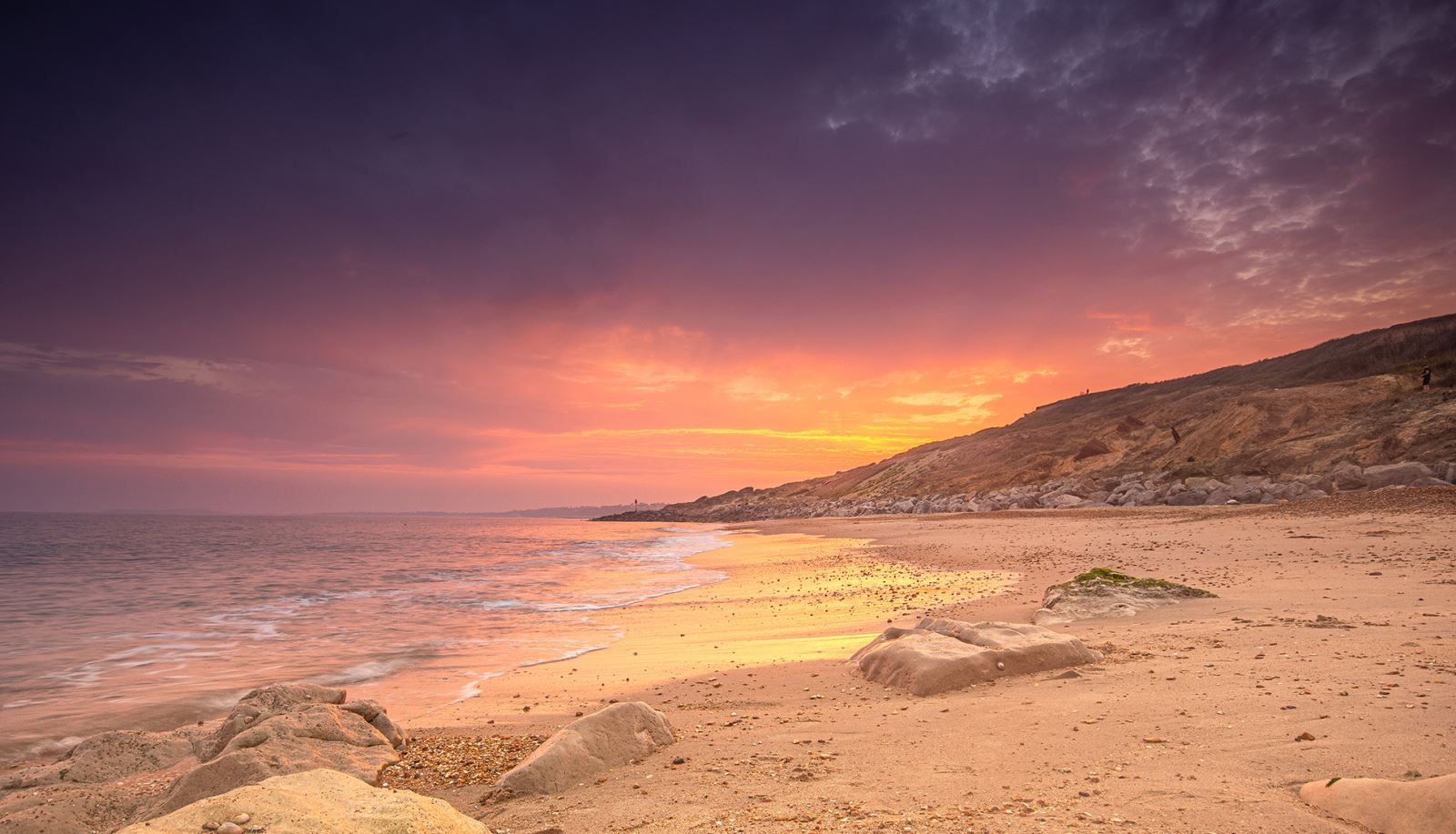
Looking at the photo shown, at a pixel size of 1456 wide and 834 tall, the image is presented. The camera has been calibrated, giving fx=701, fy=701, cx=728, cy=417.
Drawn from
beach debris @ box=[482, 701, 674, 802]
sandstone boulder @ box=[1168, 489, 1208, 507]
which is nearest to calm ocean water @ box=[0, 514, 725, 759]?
beach debris @ box=[482, 701, 674, 802]

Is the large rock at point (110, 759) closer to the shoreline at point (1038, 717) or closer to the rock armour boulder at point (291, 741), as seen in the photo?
the rock armour boulder at point (291, 741)

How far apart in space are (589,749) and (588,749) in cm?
1

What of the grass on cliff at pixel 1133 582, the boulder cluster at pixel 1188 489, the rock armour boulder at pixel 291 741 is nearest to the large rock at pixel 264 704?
the rock armour boulder at pixel 291 741

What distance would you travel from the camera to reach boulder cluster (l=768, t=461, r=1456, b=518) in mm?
24359

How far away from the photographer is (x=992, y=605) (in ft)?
41.1

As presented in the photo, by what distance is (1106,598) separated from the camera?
1023 centimetres

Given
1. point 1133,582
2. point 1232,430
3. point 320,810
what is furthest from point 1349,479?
point 320,810

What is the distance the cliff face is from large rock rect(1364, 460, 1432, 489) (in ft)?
7.77

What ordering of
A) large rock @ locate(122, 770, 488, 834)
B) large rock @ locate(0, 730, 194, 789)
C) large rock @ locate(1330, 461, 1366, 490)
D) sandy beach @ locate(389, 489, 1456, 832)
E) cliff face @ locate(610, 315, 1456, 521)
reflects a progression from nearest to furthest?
large rock @ locate(122, 770, 488, 834)
sandy beach @ locate(389, 489, 1456, 832)
large rock @ locate(0, 730, 194, 789)
large rock @ locate(1330, 461, 1366, 490)
cliff face @ locate(610, 315, 1456, 521)

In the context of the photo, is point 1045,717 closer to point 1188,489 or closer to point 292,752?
point 292,752

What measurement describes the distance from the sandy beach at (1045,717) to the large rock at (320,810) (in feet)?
3.97

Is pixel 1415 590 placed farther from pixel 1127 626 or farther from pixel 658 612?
pixel 658 612

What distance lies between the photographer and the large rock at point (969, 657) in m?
6.94

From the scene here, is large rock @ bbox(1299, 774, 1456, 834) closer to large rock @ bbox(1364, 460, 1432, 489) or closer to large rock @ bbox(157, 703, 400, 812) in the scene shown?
large rock @ bbox(157, 703, 400, 812)
